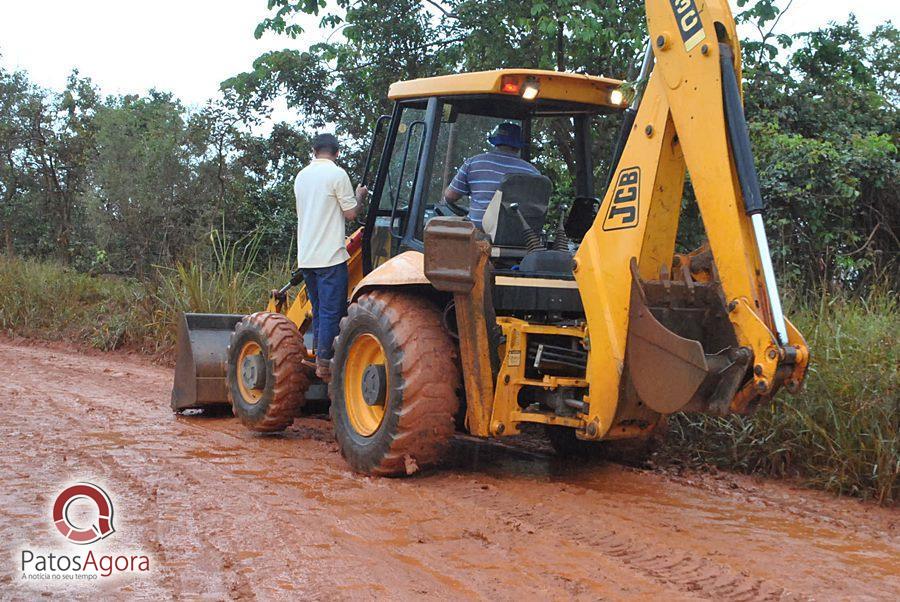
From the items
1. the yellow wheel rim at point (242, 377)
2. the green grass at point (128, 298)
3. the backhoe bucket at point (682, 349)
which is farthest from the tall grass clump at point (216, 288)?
the backhoe bucket at point (682, 349)

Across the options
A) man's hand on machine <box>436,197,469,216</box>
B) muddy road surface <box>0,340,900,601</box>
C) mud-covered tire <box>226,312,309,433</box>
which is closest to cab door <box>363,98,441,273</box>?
man's hand on machine <box>436,197,469,216</box>

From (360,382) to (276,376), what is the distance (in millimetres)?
937

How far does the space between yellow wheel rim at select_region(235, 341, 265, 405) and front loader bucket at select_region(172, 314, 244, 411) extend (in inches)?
15.3

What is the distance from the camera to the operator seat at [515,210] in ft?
17.8

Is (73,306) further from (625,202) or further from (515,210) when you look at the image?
(625,202)

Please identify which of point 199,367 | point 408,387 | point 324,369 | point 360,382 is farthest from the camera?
point 199,367

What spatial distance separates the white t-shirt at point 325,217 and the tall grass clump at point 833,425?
2.59m

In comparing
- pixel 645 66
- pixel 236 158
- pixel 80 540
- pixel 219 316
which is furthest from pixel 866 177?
pixel 236 158

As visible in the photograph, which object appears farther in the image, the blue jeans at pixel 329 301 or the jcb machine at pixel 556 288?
the blue jeans at pixel 329 301

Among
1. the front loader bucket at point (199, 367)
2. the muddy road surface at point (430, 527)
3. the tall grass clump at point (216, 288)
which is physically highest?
the tall grass clump at point (216, 288)

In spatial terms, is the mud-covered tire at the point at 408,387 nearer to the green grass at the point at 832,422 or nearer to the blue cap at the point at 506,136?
the blue cap at the point at 506,136

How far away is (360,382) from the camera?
5793 mm

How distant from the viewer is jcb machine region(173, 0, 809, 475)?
165 inches

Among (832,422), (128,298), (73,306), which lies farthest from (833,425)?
(73,306)
